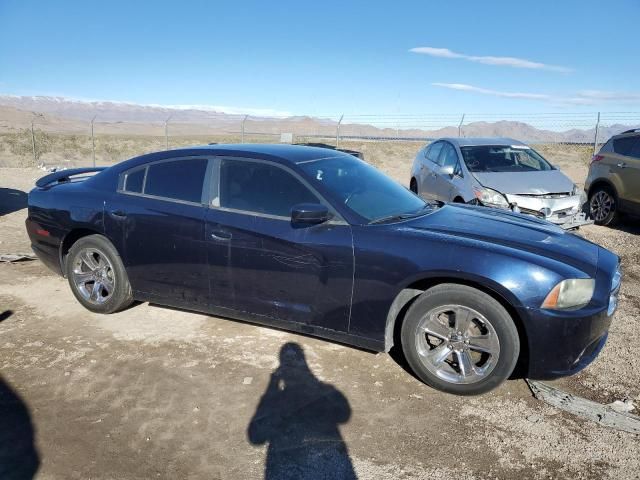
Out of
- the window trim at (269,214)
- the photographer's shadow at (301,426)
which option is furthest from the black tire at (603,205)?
the photographer's shadow at (301,426)

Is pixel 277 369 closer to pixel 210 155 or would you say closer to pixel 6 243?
pixel 210 155

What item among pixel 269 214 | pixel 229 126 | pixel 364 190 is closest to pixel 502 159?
pixel 364 190

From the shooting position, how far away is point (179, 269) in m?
4.23

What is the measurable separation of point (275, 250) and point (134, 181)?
1660mm

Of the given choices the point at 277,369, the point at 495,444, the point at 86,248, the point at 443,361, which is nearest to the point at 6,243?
the point at 86,248

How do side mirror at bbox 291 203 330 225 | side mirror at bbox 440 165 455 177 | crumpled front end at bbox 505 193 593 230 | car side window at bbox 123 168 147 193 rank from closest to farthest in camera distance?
side mirror at bbox 291 203 330 225 < car side window at bbox 123 168 147 193 < crumpled front end at bbox 505 193 593 230 < side mirror at bbox 440 165 455 177

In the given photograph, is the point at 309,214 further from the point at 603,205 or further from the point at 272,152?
the point at 603,205

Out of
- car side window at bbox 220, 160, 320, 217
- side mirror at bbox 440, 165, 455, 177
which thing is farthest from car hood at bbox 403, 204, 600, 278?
side mirror at bbox 440, 165, 455, 177

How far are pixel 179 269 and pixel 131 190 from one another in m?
0.90

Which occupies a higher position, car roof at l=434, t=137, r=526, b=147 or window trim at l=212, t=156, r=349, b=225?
car roof at l=434, t=137, r=526, b=147

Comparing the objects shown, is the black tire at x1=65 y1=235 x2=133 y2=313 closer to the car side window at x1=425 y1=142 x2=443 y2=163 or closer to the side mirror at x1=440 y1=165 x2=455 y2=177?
the side mirror at x1=440 y1=165 x2=455 y2=177

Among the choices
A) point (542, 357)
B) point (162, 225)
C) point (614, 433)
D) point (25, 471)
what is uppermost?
point (162, 225)

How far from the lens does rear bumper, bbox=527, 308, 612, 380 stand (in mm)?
3141

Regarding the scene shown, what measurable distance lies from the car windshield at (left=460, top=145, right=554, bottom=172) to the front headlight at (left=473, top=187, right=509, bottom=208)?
0.78 meters
